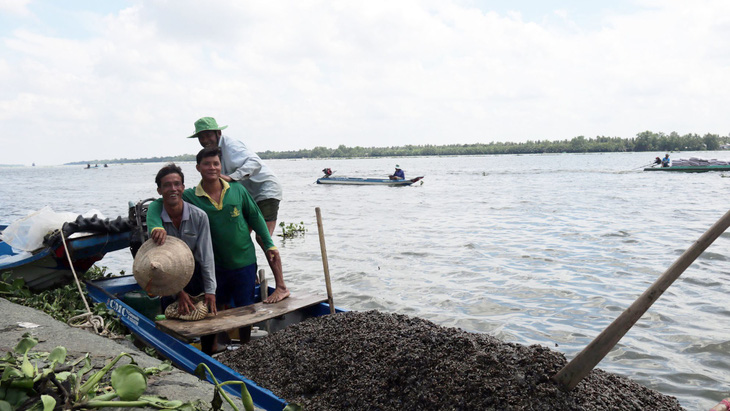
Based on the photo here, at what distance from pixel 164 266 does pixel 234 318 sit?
84 centimetres

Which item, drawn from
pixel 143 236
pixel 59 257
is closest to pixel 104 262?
Answer: pixel 59 257

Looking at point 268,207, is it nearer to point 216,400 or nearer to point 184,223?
point 184,223

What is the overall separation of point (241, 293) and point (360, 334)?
5.74 feet

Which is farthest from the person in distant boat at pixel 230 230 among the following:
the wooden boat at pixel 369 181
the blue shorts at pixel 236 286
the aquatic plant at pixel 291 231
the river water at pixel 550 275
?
the wooden boat at pixel 369 181

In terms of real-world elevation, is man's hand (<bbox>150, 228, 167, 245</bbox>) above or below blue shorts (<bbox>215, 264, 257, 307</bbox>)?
above

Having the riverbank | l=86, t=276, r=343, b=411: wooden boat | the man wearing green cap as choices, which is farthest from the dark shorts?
the riverbank

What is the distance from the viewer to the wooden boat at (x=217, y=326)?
12.4 ft

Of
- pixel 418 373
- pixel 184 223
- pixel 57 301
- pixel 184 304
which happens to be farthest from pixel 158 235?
pixel 57 301

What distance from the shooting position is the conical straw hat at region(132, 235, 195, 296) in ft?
14.0

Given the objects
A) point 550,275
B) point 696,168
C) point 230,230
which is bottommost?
point 550,275

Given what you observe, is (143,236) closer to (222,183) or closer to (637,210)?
(222,183)

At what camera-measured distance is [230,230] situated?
502cm

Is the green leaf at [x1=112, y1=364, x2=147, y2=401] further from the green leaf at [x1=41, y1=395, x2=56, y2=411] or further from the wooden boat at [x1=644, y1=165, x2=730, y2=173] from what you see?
the wooden boat at [x1=644, y1=165, x2=730, y2=173]

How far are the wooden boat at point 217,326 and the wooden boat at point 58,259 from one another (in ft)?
2.37
